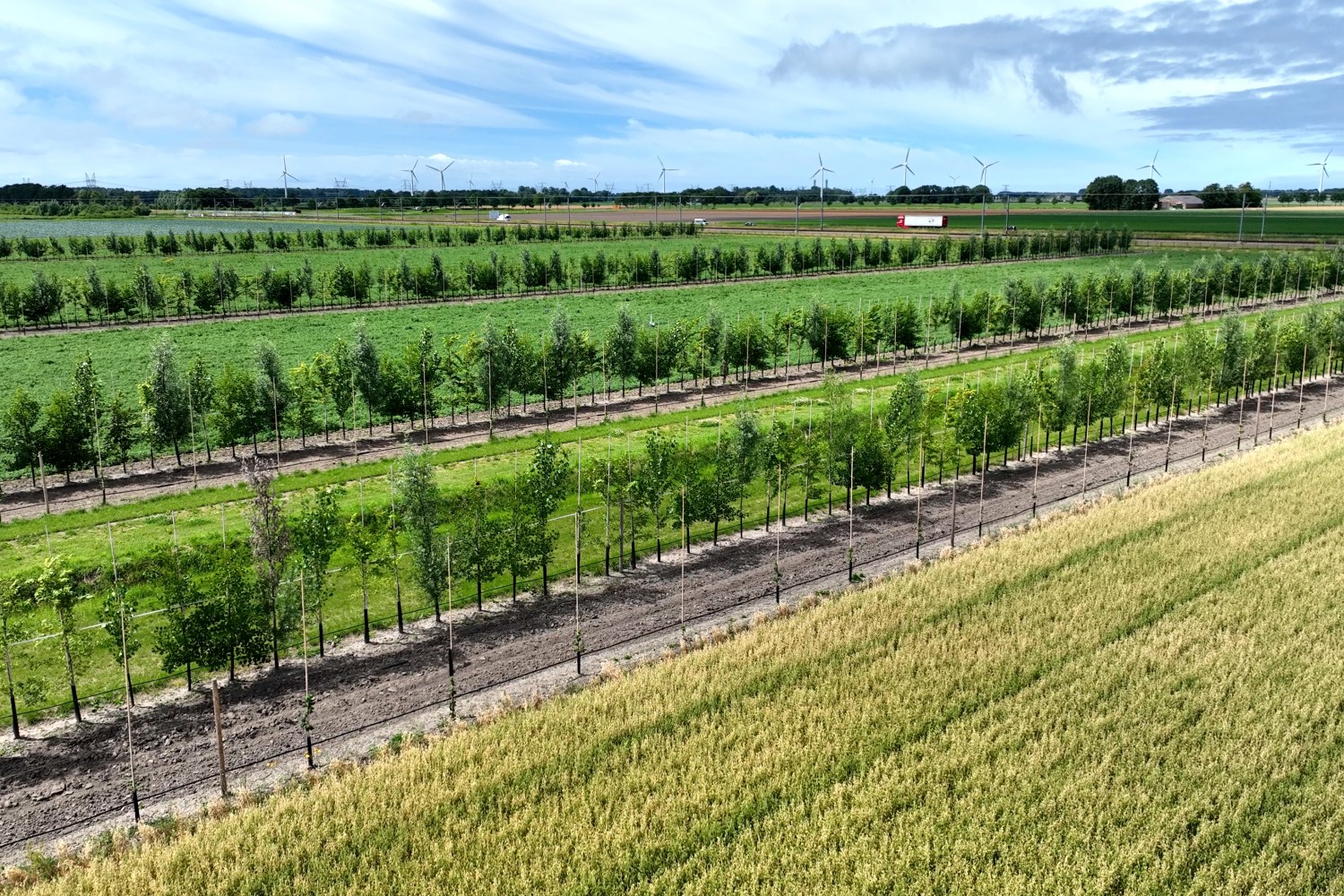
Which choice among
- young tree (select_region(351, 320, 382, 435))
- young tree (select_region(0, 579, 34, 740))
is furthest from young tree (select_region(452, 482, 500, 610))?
young tree (select_region(351, 320, 382, 435))

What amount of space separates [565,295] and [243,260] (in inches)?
1973

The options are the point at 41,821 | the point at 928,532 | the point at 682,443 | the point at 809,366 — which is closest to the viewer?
the point at 41,821

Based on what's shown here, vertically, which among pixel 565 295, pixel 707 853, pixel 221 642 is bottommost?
pixel 707 853

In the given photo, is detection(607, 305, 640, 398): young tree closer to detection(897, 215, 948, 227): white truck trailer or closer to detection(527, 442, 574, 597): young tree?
detection(527, 442, 574, 597): young tree

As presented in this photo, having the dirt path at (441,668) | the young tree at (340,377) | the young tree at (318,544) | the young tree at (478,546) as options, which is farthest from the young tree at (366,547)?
the young tree at (340,377)

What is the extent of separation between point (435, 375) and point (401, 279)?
4663cm

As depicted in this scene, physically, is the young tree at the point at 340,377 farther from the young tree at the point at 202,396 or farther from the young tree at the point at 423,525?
the young tree at the point at 423,525

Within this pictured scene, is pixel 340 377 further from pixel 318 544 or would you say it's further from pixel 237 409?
pixel 318 544

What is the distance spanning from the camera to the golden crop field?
1562 centimetres

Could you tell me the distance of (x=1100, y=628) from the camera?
78.5 ft

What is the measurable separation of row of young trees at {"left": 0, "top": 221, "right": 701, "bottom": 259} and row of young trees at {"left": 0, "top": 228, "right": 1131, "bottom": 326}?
23726mm

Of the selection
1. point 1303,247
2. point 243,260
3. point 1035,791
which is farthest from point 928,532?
point 1303,247

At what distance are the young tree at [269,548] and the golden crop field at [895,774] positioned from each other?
6.21 metres

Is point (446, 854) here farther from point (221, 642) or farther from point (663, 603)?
point (663, 603)
